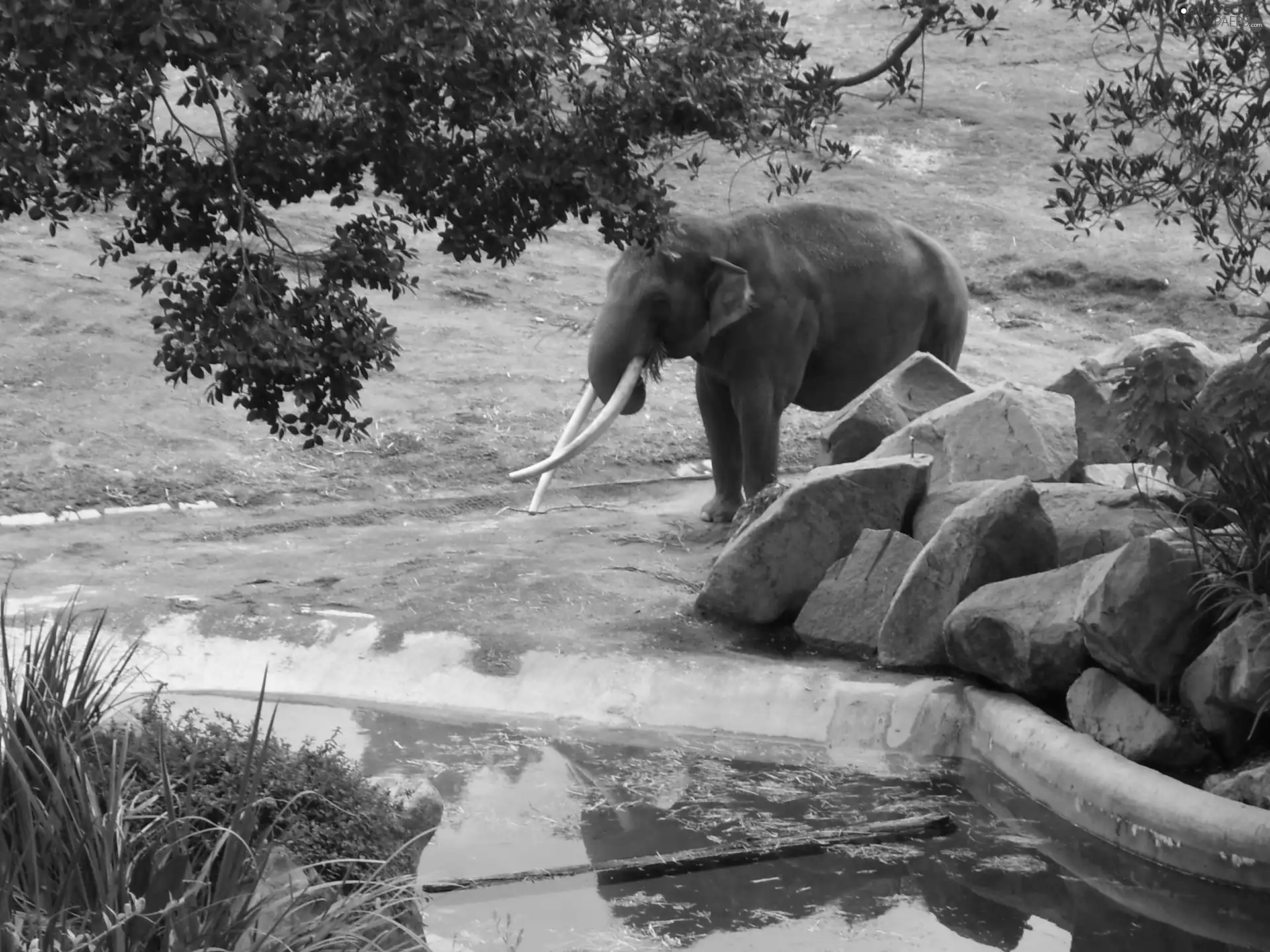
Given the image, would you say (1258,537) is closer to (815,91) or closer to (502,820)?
(815,91)

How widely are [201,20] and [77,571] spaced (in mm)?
5790

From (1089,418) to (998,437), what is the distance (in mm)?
1191

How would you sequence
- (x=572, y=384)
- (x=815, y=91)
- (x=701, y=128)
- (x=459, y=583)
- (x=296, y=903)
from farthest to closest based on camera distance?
(x=572, y=384) < (x=459, y=583) < (x=815, y=91) < (x=701, y=128) < (x=296, y=903)

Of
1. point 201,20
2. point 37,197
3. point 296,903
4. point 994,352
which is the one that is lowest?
point 994,352

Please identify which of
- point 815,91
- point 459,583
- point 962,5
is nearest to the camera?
point 815,91

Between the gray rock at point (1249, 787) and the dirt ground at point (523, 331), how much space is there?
8.54 feet

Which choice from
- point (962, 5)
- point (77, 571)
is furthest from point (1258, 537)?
point (962, 5)

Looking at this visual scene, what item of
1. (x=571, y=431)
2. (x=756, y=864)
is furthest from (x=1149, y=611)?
(x=571, y=431)

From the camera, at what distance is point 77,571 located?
8312mm

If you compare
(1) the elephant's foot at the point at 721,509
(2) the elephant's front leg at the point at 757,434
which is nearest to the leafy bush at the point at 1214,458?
(2) the elephant's front leg at the point at 757,434

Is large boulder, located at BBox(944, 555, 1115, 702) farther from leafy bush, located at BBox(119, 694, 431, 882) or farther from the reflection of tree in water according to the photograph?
leafy bush, located at BBox(119, 694, 431, 882)

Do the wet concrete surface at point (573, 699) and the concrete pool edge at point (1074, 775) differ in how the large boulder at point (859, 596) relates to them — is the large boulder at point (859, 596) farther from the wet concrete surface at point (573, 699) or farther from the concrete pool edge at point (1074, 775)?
the concrete pool edge at point (1074, 775)

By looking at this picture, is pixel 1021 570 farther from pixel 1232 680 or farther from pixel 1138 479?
pixel 1232 680

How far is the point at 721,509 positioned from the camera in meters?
9.55
